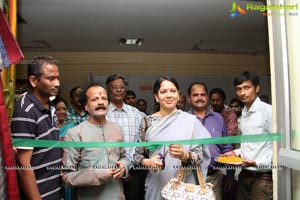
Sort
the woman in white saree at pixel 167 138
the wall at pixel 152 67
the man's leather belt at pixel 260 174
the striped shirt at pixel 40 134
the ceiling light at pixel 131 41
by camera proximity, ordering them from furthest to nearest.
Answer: the ceiling light at pixel 131 41 → the wall at pixel 152 67 → the man's leather belt at pixel 260 174 → the woman in white saree at pixel 167 138 → the striped shirt at pixel 40 134

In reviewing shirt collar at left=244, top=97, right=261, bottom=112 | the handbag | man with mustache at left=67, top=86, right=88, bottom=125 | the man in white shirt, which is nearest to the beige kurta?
man with mustache at left=67, top=86, right=88, bottom=125

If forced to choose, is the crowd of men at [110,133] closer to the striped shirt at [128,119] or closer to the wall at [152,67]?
the striped shirt at [128,119]

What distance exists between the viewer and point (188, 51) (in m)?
1.82

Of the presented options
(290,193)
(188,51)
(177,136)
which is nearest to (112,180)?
(177,136)

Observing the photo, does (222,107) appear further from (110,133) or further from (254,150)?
(110,133)

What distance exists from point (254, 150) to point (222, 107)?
0.33m

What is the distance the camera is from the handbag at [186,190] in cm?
116

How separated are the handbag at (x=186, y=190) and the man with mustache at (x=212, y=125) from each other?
0.46ft

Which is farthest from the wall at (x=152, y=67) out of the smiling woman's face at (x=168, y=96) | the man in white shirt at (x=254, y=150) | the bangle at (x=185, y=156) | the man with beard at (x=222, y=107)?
the bangle at (x=185, y=156)

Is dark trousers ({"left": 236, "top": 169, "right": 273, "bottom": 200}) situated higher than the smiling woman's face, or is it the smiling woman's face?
the smiling woman's face

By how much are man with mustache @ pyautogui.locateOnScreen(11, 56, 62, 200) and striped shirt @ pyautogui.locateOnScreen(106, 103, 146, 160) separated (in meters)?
0.31

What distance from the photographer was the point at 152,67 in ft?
5.67

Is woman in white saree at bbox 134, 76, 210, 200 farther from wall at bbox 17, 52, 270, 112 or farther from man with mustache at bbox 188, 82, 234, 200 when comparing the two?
wall at bbox 17, 52, 270, 112

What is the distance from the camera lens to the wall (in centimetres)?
161
